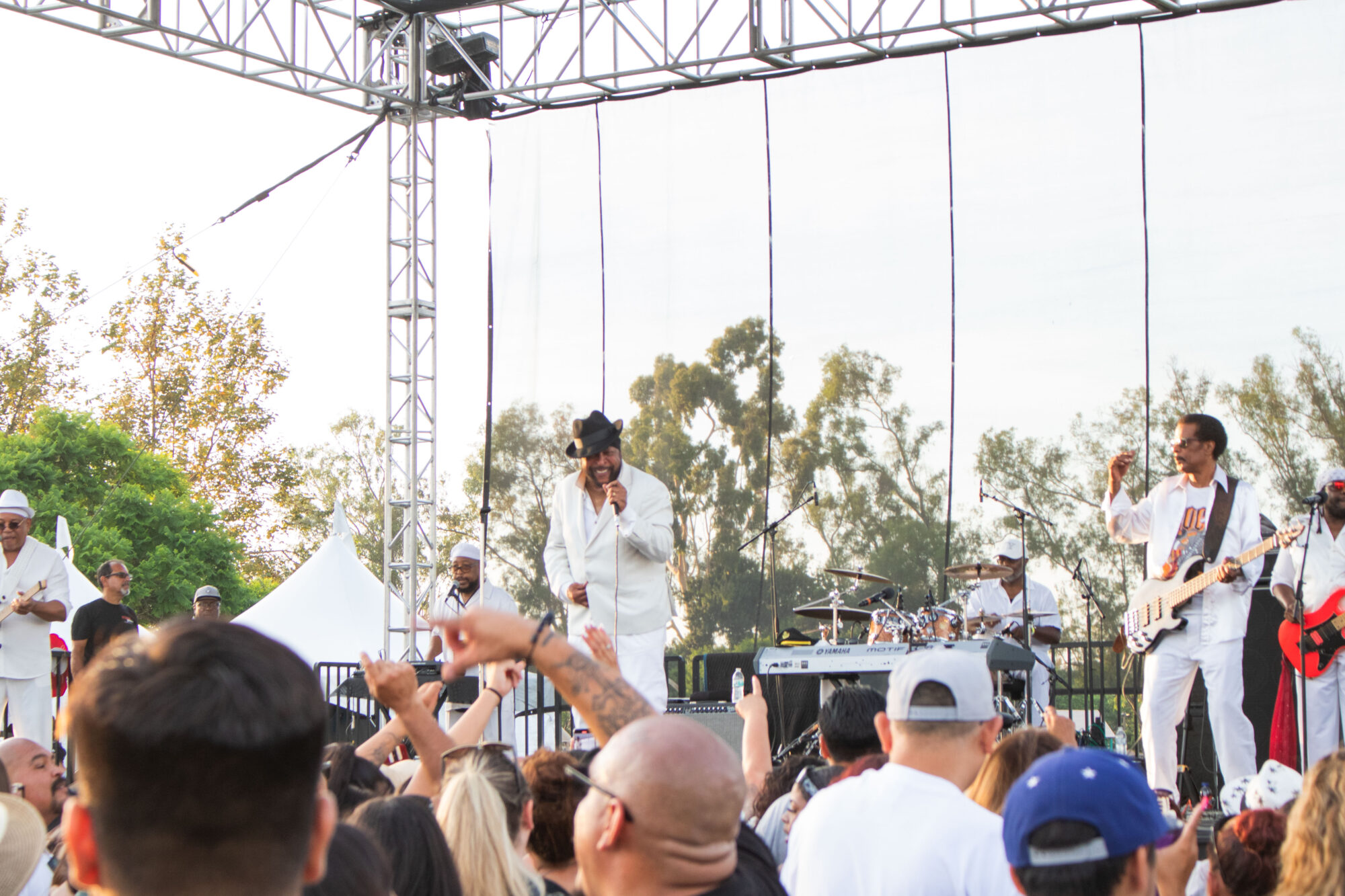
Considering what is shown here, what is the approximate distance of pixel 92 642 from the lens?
9195 mm

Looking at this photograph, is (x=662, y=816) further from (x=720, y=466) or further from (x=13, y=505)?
(x=720, y=466)

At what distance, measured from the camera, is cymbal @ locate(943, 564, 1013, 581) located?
30.4 feet

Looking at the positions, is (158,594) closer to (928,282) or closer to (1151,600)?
(928,282)

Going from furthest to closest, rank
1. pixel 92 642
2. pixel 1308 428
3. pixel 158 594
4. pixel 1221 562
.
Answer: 1. pixel 158 594
2. pixel 1308 428
3. pixel 92 642
4. pixel 1221 562

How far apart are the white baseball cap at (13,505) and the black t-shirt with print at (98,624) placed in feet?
2.48

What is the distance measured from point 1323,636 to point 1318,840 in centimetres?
506

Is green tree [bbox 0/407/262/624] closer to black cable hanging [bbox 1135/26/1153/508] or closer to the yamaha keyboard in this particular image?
black cable hanging [bbox 1135/26/1153/508]

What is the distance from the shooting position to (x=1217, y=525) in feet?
22.2

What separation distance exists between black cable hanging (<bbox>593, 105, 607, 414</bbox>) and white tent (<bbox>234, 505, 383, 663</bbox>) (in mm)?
4276

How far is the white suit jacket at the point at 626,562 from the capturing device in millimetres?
7547

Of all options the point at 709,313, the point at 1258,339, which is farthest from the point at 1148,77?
the point at 709,313

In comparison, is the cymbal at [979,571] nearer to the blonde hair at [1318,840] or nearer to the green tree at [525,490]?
the green tree at [525,490]

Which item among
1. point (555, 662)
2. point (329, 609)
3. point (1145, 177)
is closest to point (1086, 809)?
point (555, 662)

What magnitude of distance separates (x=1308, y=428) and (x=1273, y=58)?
278 cm
